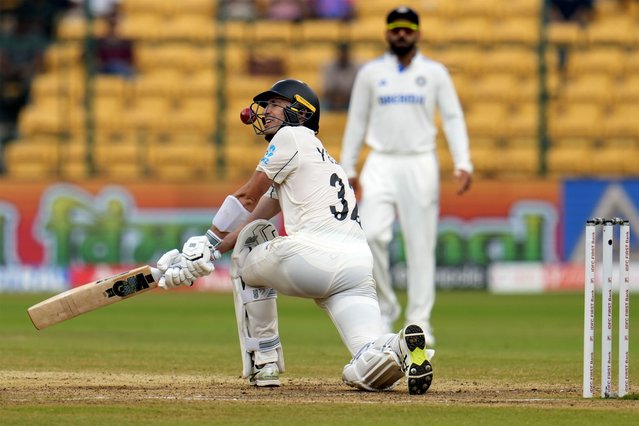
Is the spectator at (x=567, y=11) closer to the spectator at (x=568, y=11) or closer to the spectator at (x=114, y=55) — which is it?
the spectator at (x=568, y=11)

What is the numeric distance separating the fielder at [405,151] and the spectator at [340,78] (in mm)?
7439

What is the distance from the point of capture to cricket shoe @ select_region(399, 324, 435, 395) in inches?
235

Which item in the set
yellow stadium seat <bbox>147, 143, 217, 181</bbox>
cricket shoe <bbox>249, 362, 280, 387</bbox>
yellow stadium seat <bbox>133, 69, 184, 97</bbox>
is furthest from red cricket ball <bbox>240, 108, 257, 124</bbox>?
yellow stadium seat <bbox>133, 69, 184, 97</bbox>

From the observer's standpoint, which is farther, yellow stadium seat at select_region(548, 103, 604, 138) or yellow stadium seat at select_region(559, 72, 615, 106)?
yellow stadium seat at select_region(559, 72, 615, 106)

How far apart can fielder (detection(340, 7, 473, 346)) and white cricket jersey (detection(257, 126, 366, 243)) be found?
2.57 metres

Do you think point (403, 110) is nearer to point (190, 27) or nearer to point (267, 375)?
point (267, 375)

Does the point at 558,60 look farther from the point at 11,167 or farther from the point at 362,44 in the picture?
the point at 11,167

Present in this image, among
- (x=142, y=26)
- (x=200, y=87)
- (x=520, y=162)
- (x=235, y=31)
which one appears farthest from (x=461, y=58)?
(x=142, y=26)

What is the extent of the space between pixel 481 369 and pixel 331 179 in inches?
67.9

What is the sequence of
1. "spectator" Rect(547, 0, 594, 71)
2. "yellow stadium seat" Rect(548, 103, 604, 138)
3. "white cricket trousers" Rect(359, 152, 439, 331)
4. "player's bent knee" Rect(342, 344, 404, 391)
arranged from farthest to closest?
"spectator" Rect(547, 0, 594, 71), "yellow stadium seat" Rect(548, 103, 604, 138), "white cricket trousers" Rect(359, 152, 439, 331), "player's bent knee" Rect(342, 344, 404, 391)

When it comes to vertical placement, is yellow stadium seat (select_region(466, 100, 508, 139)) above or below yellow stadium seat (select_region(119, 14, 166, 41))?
below

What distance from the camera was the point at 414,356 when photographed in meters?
6.00

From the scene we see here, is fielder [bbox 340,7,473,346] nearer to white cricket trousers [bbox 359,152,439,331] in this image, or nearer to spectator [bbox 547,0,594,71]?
white cricket trousers [bbox 359,152,439,331]

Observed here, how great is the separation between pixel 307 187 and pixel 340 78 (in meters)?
10.5
